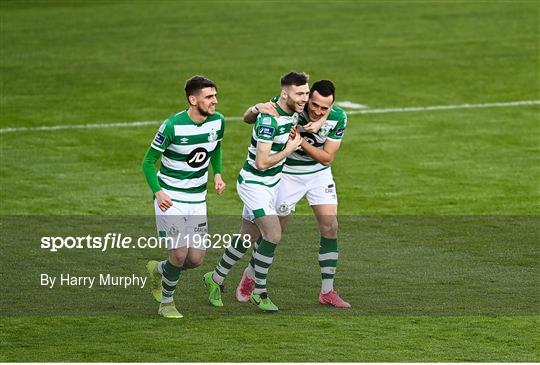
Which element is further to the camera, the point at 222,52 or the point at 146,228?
the point at 222,52

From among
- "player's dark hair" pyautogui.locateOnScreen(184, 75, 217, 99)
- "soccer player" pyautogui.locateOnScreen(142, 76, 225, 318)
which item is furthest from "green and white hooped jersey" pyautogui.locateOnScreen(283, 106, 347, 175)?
"player's dark hair" pyautogui.locateOnScreen(184, 75, 217, 99)

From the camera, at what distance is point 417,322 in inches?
602

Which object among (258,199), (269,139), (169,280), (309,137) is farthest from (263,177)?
(169,280)

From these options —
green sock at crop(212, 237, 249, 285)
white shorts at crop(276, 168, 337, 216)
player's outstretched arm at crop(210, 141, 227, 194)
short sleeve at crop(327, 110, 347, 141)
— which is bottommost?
green sock at crop(212, 237, 249, 285)

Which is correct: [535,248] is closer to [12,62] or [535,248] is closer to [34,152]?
[34,152]

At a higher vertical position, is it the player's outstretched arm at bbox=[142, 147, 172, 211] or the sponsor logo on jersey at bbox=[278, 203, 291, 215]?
the player's outstretched arm at bbox=[142, 147, 172, 211]

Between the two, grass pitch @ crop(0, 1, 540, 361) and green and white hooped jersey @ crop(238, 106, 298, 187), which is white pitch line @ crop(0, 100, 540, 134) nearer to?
grass pitch @ crop(0, 1, 540, 361)

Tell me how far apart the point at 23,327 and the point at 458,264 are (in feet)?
19.4

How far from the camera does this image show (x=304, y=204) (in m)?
22.8

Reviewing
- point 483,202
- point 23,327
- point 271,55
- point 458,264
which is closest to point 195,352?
point 23,327

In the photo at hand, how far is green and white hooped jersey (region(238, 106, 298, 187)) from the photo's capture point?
15.4 meters

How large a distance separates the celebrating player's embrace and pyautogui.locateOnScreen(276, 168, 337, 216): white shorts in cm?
1

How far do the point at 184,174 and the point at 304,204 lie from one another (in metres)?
7.67

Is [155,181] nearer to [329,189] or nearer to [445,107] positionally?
[329,189]
